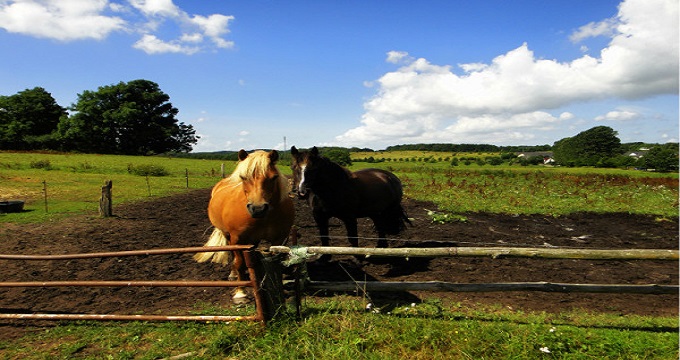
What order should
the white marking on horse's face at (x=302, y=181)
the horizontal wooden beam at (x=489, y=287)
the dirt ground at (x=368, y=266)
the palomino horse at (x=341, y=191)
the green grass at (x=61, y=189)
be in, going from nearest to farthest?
the horizontal wooden beam at (x=489, y=287) → the dirt ground at (x=368, y=266) → the white marking on horse's face at (x=302, y=181) → the palomino horse at (x=341, y=191) → the green grass at (x=61, y=189)

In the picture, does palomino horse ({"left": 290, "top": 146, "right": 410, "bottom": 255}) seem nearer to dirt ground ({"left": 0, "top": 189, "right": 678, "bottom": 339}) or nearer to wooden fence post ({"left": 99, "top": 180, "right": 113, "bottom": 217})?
dirt ground ({"left": 0, "top": 189, "right": 678, "bottom": 339})

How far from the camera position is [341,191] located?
6.63 m

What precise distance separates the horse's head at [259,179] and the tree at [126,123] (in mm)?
57730

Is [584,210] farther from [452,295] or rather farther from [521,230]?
[452,295]

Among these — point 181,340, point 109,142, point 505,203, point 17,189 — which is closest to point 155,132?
point 109,142

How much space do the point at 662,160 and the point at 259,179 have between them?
54115 mm

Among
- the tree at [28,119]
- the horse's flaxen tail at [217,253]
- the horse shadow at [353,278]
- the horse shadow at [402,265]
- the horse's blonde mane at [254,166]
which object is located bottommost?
the horse shadow at [402,265]

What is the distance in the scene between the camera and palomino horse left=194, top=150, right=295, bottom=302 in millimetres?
4203

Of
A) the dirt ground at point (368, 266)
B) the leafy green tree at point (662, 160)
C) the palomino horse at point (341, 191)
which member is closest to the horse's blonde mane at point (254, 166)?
the palomino horse at point (341, 191)

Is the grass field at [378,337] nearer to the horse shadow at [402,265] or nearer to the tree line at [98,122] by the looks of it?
the horse shadow at [402,265]

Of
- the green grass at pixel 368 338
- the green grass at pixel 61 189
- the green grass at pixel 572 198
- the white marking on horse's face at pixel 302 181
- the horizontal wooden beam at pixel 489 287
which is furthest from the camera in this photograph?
the green grass at pixel 572 198

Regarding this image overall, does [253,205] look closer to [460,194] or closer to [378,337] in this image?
[378,337]

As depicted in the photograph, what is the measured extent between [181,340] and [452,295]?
4071 mm

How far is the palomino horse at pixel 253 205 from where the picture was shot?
420 cm
